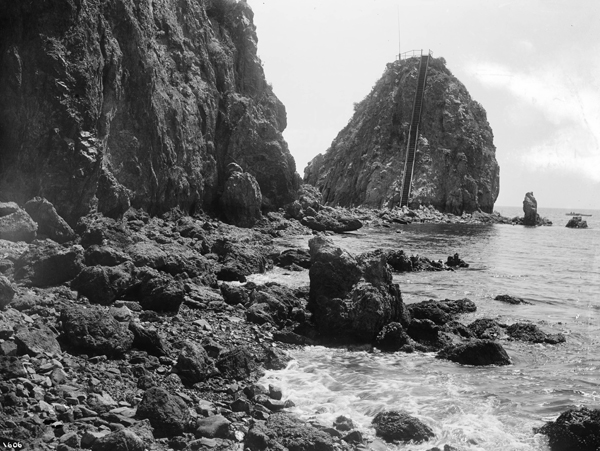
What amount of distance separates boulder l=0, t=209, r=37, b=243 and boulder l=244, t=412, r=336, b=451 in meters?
14.5

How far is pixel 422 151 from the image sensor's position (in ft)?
371

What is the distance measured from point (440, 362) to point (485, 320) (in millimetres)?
5988

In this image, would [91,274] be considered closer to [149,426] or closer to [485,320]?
[149,426]

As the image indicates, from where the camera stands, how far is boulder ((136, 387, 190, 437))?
375 inches

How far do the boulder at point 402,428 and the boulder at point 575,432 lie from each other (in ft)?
7.95

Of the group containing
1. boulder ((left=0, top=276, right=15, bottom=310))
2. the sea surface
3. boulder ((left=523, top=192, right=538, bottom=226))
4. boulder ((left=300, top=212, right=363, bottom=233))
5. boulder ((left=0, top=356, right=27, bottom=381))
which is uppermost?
boulder ((left=523, top=192, right=538, bottom=226))

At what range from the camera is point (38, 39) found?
81.7ft

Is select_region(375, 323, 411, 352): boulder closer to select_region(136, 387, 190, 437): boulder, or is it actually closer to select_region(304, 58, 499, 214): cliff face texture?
select_region(136, 387, 190, 437): boulder

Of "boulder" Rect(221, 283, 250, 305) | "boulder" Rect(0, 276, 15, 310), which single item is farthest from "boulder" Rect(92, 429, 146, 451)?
"boulder" Rect(221, 283, 250, 305)

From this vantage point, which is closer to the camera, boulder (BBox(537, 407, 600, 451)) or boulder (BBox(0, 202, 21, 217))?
boulder (BBox(537, 407, 600, 451))

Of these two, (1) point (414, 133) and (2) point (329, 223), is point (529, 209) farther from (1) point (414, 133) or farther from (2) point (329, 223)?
(2) point (329, 223)

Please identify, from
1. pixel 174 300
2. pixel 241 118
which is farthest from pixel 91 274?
pixel 241 118

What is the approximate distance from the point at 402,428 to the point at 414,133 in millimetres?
111642

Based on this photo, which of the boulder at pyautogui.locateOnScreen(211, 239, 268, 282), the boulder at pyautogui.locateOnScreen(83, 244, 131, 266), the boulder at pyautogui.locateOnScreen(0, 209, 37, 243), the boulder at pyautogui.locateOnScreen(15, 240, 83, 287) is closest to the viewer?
the boulder at pyautogui.locateOnScreen(15, 240, 83, 287)
